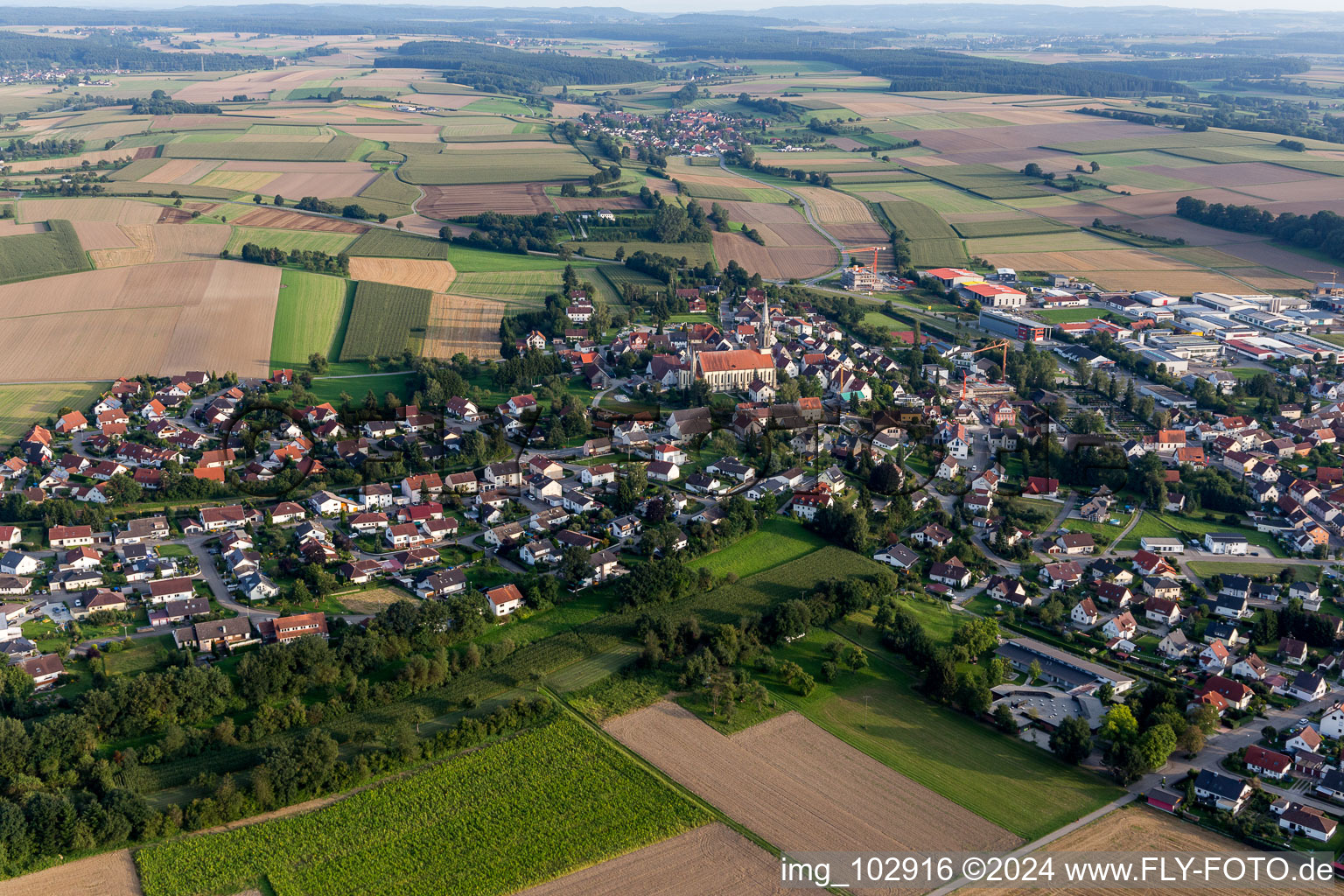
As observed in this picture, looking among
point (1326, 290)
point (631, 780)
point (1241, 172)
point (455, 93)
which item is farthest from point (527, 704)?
point (455, 93)

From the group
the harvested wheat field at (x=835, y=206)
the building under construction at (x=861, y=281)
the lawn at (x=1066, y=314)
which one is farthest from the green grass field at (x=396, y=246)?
the lawn at (x=1066, y=314)

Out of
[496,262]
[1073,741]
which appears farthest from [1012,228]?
[1073,741]

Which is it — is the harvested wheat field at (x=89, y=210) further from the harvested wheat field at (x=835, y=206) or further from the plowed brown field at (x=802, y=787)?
the plowed brown field at (x=802, y=787)

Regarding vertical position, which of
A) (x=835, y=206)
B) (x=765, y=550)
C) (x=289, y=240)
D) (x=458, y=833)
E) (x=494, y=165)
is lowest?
(x=458, y=833)

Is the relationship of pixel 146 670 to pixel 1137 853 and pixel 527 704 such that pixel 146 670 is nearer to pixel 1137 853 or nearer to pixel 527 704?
pixel 527 704

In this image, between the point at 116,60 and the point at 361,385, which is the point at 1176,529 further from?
the point at 116,60

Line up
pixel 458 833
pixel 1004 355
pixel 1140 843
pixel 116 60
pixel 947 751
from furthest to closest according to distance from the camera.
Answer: pixel 116 60 → pixel 1004 355 → pixel 947 751 → pixel 458 833 → pixel 1140 843

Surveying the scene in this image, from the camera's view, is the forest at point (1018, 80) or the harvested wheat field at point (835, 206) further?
the forest at point (1018, 80)
